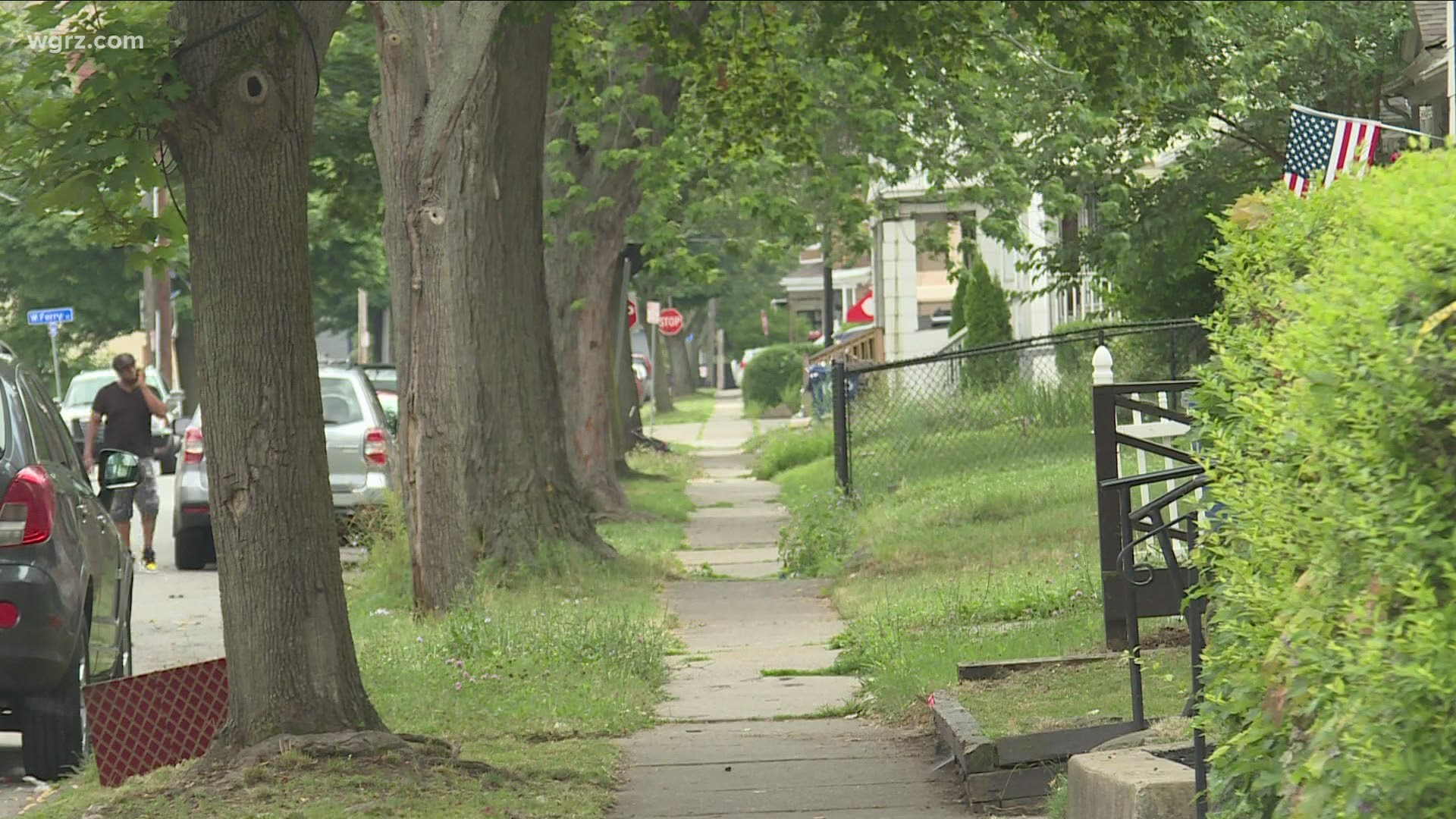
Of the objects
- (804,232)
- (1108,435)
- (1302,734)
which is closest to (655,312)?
(804,232)

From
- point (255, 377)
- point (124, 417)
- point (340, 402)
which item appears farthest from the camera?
point (340, 402)

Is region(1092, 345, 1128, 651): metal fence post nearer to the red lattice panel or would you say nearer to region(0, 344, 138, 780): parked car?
the red lattice panel

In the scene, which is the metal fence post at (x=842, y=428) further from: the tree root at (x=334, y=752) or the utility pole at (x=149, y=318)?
the utility pole at (x=149, y=318)

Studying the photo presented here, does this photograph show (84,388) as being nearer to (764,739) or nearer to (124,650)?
(124,650)

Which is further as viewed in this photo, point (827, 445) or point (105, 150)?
point (827, 445)

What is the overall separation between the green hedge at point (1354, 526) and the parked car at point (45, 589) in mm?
5469

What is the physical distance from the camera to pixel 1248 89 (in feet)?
66.4

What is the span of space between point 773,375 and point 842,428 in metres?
43.1

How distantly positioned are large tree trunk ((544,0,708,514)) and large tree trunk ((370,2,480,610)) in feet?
22.5

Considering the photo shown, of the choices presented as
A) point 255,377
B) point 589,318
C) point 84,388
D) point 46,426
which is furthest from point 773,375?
point 255,377

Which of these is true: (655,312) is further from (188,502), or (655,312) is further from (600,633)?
(600,633)

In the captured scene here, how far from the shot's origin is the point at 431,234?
546 inches

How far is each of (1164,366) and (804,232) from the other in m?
5.25

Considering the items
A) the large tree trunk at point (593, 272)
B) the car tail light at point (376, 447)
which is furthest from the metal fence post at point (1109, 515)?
the large tree trunk at point (593, 272)
